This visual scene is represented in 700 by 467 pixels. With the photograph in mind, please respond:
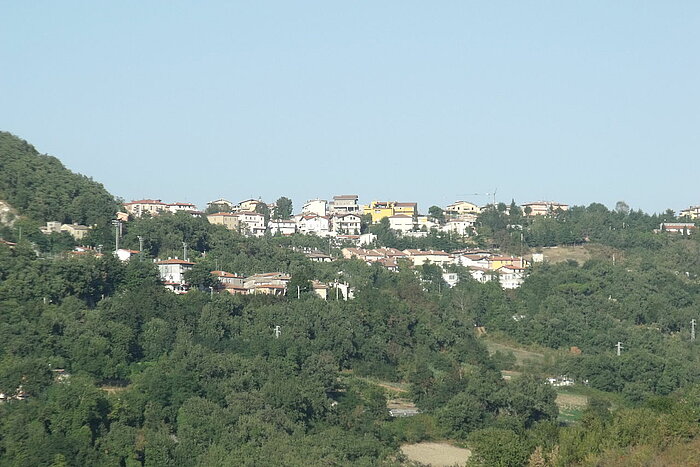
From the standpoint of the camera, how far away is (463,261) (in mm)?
51688

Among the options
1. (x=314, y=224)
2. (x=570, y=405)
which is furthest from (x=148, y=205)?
(x=570, y=405)

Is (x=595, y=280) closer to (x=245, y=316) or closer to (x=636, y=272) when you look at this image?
(x=636, y=272)

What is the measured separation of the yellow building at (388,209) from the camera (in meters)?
61.8

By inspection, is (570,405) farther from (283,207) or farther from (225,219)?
(283,207)

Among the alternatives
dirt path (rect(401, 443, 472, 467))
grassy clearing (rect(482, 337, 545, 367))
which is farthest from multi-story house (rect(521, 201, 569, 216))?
dirt path (rect(401, 443, 472, 467))

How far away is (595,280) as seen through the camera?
4606cm

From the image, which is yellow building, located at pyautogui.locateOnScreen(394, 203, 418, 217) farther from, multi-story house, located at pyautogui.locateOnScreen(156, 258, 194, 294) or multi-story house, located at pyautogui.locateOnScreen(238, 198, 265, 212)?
multi-story house, located at pyautogui.locateOnScreen(156, 258, 194, 294)

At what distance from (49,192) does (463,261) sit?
18571 millimetres

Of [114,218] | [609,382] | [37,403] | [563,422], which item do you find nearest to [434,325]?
[609,382]

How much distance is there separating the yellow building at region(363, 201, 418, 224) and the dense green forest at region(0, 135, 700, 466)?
13672 mm

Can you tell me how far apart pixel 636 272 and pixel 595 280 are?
94.0 inches

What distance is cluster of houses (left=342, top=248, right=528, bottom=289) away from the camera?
48.2 metres

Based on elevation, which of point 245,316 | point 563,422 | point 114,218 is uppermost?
point 114,218

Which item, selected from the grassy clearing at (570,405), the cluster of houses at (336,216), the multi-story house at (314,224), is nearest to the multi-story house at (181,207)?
the cluster of houses at (336,216)
